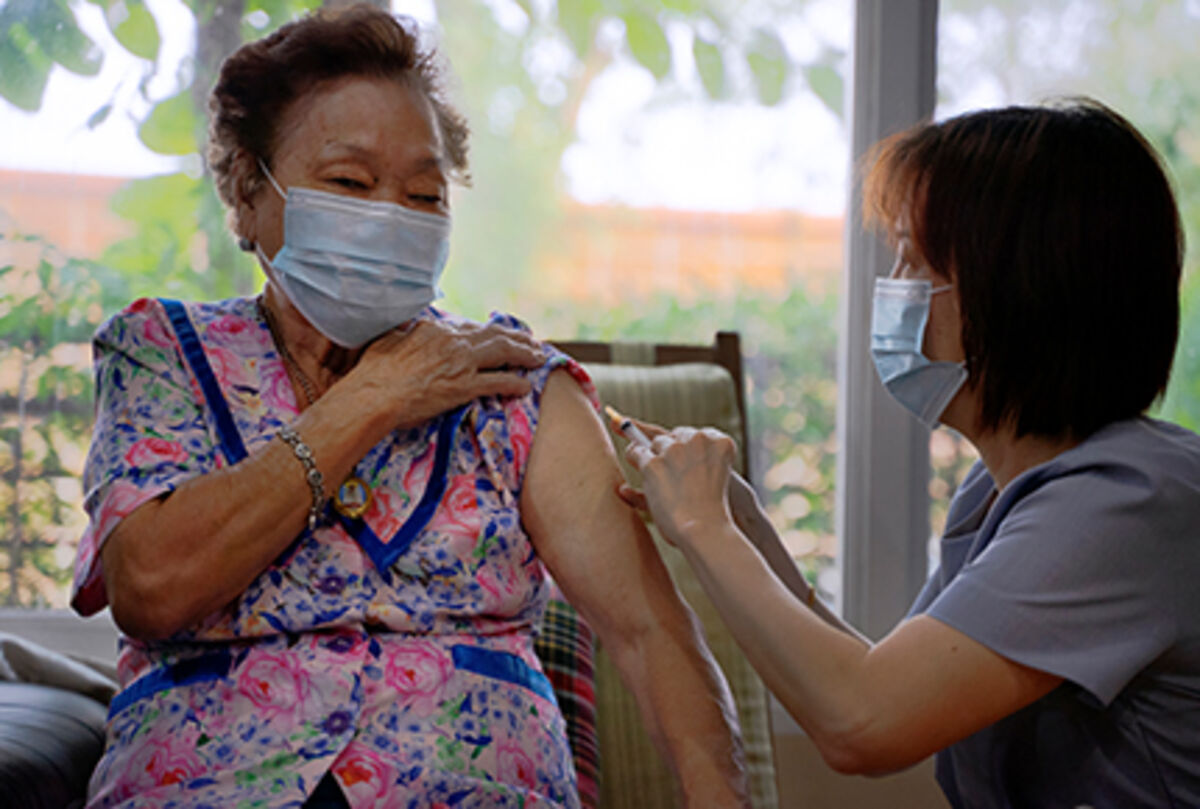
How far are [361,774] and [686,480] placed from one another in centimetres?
49

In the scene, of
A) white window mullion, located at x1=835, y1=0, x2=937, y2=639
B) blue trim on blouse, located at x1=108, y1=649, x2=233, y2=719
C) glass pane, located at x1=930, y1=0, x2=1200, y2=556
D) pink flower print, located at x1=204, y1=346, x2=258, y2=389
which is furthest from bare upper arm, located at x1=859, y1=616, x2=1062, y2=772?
glass pane, located at x1=930, y1=0, x2=1200, y2=556

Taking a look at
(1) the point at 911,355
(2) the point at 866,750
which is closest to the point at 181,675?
(2) the point at 866,750

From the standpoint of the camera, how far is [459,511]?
3.87 feet

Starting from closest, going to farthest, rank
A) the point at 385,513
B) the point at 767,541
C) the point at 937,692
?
the point at 937,692 → the point at 385,513 → the point at 767,541

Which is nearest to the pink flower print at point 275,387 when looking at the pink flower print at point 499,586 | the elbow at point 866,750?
the pink flower print at point 499,586

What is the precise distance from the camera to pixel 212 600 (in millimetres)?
1068

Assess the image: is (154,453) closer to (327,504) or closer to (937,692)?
(327,504)

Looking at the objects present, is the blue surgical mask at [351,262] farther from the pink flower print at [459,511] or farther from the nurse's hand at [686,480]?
the nurse's hand at [686,480]

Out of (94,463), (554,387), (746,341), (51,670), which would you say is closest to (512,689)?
(554,387)

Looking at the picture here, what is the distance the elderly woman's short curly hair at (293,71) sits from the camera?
1291 millimetres

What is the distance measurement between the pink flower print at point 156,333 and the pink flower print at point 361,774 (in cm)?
55

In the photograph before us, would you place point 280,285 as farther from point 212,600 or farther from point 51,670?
point 51,670

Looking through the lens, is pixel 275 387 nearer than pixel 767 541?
Yes

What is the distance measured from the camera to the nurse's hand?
1132mm
